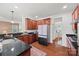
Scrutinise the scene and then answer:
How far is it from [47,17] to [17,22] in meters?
0.52

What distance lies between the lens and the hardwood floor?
1.40 metres

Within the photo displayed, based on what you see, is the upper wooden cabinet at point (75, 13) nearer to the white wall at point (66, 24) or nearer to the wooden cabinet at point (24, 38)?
the white wall at point (66, 24)

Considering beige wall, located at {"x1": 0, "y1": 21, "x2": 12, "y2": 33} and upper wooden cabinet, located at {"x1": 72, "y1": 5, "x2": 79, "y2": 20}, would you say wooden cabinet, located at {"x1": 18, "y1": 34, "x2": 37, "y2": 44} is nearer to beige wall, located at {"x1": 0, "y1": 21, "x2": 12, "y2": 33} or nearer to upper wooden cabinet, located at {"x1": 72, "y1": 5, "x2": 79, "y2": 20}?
beige wall, located at {"x1": 0, "y1": 21, "x2": 12, "y2": 33}

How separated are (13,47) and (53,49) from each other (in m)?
0.67

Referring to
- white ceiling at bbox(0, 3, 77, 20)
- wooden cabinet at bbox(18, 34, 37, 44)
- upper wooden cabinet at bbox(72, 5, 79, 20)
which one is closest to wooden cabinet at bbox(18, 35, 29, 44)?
wooden cabinet at bbox(18, 34, 37, 44)

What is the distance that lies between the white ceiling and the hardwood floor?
540 millimetres

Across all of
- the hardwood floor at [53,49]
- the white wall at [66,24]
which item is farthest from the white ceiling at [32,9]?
the hardwood floor at [53,49]

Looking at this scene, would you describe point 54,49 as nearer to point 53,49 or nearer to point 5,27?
point 53,49

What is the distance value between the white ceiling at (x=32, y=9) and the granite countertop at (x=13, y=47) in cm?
41

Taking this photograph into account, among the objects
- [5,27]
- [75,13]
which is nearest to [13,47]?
[5,27]

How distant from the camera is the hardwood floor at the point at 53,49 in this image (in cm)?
140

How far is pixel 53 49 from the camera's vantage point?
1438 mm

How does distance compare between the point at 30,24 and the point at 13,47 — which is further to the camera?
the point at 30,24

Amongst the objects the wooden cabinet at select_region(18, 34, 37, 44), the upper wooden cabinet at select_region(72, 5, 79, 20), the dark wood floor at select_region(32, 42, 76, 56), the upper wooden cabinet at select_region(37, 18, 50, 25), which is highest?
the upper wooden cabinet at select_region(72, 5, 79, 20)
